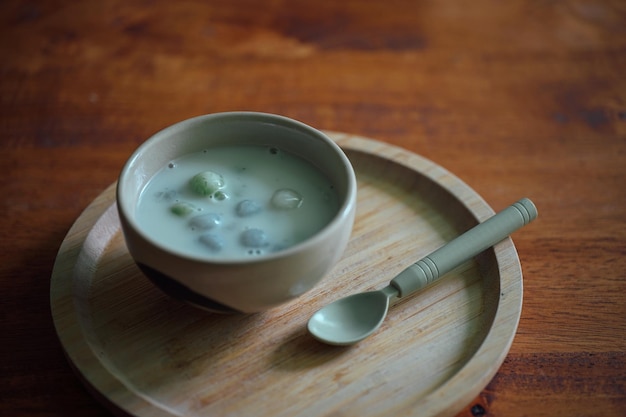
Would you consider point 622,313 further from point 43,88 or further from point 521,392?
point 43,88

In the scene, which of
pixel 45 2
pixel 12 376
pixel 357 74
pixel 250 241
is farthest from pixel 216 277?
pixel 45 2

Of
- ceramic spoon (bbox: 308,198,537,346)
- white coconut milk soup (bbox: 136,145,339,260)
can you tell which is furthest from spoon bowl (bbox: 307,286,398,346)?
white coconut milk soup (bbox: 136,145,339,260)

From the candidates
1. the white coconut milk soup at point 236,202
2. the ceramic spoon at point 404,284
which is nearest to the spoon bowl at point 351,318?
the ceramic spoon at point 404,284

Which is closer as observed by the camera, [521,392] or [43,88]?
[521,392]

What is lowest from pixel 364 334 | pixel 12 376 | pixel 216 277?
pixel 12 376

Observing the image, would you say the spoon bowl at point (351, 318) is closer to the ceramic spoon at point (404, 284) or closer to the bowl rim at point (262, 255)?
the ceramic spoon at point (404, 284)
